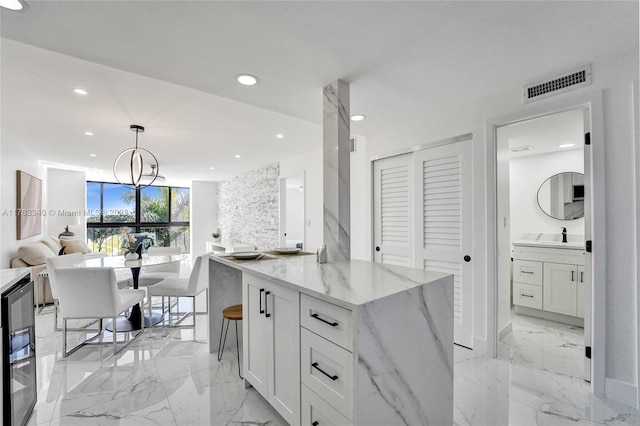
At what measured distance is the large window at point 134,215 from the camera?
8.04 metres

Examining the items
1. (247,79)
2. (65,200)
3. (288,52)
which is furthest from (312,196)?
(65,200)

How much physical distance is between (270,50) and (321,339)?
1.75m

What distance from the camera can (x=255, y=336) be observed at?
6.31ft

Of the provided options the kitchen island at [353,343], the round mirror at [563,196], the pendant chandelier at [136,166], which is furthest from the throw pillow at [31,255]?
the round mirror at [563,196]

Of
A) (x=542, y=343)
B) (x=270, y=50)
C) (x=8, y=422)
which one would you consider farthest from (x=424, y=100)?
(x=8, y=422)

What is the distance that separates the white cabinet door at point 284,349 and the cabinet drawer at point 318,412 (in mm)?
63

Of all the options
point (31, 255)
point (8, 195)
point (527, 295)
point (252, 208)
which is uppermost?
point (8, 195)

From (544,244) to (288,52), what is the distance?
Result: 3.75m

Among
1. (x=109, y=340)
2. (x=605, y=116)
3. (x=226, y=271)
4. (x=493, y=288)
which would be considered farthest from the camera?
(x=109, y=340)

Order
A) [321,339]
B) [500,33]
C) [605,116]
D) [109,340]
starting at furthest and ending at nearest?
[109,340] < [605,116] < [500,33] < [321,339]

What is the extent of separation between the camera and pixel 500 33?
1682 millimetres

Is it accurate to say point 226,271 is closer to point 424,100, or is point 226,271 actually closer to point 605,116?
point 424,100

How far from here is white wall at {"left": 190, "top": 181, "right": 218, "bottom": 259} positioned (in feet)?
29.4

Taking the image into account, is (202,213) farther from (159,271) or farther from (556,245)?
(556,245)
